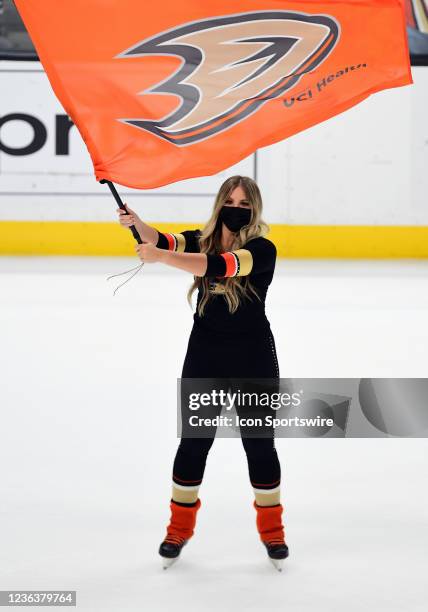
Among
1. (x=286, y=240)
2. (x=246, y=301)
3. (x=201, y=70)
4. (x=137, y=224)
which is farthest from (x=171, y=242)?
(x=286, y=240)

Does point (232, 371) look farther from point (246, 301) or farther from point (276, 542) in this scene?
point (276, 542)

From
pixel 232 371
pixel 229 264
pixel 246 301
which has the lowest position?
pixel 232 371

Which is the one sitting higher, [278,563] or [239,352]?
[239,352]

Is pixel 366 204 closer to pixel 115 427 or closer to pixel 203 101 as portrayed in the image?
pixel 115 427

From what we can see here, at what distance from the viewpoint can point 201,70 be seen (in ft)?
11.5

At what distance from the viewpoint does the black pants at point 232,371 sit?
328 cm

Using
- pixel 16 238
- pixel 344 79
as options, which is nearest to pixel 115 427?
pixel 344 79

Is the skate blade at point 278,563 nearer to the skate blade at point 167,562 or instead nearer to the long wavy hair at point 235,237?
the skate blade at point 167,562

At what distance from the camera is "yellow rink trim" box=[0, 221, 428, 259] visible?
11836 millimetres

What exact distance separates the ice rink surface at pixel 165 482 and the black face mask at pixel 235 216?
1087mm

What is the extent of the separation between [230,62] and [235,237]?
65 centimetres

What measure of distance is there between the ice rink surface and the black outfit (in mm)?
302

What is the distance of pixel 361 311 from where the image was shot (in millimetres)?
8211

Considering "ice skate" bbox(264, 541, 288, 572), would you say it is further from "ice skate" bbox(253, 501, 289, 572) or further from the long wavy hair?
the long wavy hair
